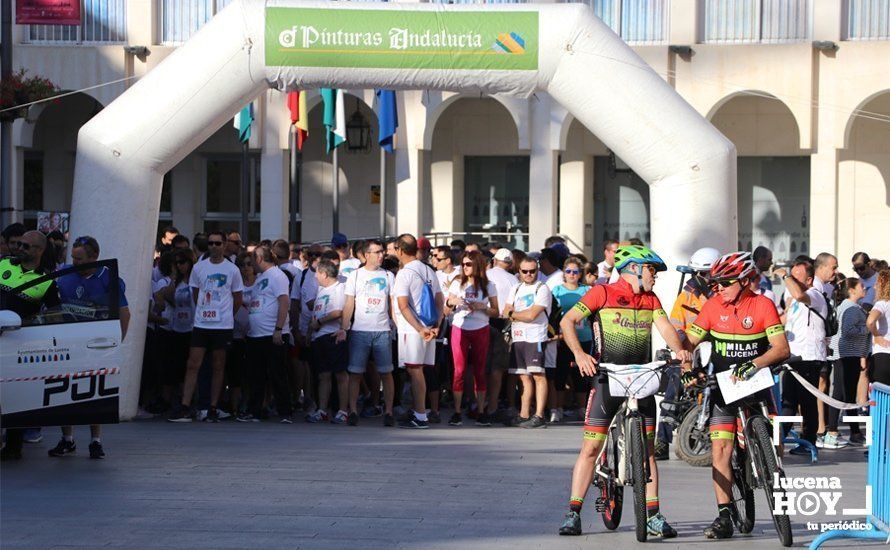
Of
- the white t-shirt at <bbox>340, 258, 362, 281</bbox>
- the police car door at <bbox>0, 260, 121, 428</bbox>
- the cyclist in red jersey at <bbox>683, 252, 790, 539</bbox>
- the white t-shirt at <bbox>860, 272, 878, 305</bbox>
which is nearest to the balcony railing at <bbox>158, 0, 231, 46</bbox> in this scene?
the white t-shirt at <bbox>340, 258, 362, 281</bbox>

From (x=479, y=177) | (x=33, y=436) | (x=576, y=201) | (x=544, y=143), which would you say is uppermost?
(x=544, y=143)

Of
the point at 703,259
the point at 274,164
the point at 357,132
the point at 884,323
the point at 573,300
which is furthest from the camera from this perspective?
the point at 357,132

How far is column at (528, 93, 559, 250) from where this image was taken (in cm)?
2717

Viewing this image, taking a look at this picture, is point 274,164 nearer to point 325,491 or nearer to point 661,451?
point 661,451

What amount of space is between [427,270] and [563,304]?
5.30 feet

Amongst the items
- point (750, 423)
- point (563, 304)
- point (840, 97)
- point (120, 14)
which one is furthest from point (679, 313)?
point (120, 14)

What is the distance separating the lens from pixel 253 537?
29.5 ft

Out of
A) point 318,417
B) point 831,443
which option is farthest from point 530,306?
point 831,443

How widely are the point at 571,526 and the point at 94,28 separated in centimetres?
2143

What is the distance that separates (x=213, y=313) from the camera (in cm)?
1516

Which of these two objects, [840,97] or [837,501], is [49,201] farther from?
[837,501]

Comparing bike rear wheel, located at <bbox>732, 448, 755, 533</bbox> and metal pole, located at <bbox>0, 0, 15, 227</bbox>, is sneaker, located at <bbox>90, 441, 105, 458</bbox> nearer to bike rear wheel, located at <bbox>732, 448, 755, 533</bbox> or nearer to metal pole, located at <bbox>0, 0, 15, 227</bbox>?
bike rear wheel, located at <bbox>732, 448, 755, 533</bbox>

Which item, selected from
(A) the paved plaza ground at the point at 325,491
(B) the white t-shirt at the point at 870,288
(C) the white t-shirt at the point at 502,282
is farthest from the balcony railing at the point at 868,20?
(A) the paved plaza ground at the point at 325,491

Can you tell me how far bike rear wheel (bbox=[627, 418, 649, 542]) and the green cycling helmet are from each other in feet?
3.40
